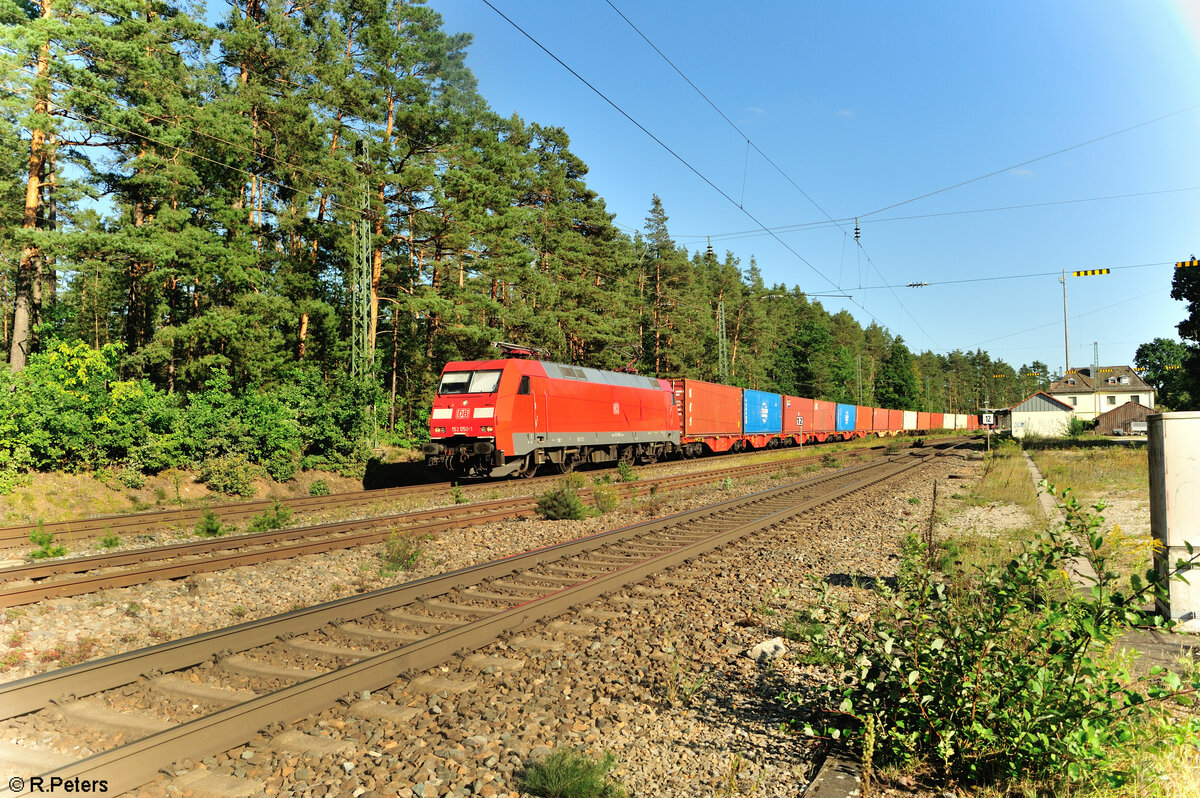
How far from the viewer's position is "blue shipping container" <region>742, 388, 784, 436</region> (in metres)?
36.6

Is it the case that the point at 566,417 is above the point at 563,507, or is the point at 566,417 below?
above

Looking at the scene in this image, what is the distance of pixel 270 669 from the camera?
5.00m

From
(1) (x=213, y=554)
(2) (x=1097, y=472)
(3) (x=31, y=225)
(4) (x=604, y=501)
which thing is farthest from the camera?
(2) (x=1097, y=472)

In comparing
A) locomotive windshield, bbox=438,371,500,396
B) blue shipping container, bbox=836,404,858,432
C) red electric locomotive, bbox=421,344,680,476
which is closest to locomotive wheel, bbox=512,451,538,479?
red electric locomotive, bbox=421,344,680,476

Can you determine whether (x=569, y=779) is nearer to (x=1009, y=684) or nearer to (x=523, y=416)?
(x=1009, y=684)

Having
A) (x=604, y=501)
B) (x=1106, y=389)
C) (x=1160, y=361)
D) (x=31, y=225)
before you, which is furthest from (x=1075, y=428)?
(x=1160, y=361)

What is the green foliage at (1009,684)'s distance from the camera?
10.1ft

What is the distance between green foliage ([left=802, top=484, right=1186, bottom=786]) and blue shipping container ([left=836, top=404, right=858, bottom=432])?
50.1m

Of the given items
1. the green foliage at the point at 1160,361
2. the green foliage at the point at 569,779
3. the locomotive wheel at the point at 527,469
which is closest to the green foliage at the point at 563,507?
the locomotive wheel at the point at 527,469

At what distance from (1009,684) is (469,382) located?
17118mm

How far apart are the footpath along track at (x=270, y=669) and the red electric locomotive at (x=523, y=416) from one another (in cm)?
1036

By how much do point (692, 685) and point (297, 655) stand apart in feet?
10.4

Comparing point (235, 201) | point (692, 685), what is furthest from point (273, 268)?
point (692, 685)

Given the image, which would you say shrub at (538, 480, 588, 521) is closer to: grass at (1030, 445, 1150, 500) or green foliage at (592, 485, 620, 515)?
green foliage at (592, 485, 620, 515)
